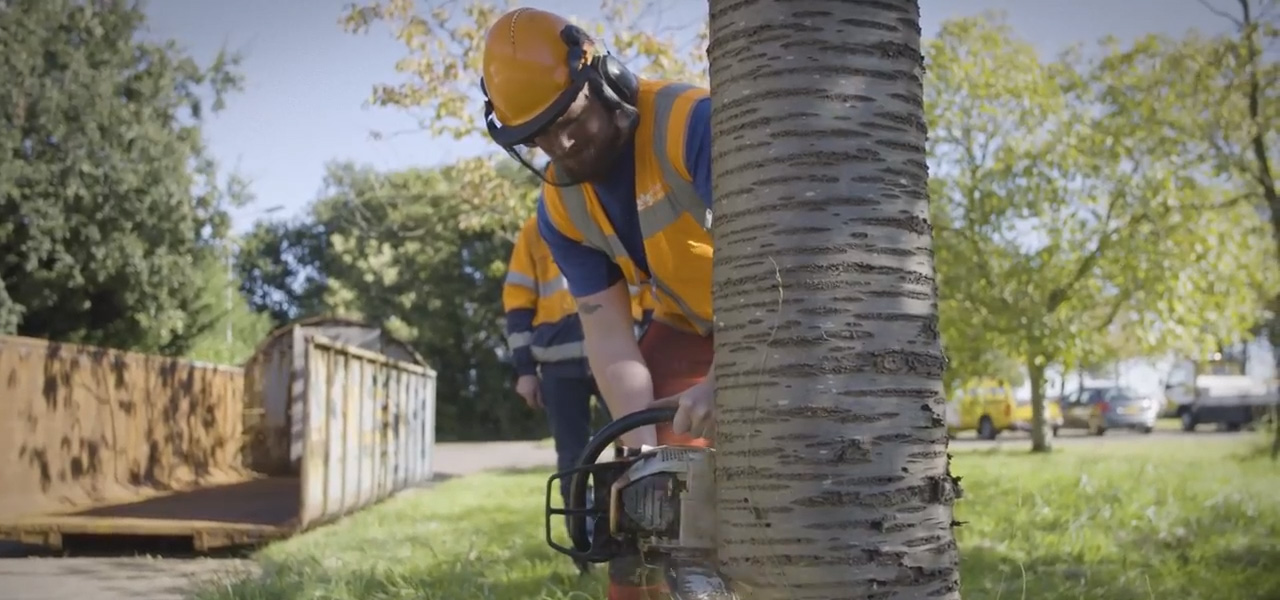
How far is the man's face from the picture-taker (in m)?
2.55

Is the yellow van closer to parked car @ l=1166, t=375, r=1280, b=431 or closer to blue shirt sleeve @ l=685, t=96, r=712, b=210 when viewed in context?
parked car @ l=1166, t=375, r=1280, b=431

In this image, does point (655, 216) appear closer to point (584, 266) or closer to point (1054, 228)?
point (584, 266)

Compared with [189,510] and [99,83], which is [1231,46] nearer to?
[189,510]

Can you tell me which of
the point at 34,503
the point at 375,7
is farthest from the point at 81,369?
the point at 375,7

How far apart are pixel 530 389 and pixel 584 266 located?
2593mm

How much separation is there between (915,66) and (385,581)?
9.96 feet

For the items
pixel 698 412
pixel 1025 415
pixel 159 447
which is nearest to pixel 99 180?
pixel 159 447

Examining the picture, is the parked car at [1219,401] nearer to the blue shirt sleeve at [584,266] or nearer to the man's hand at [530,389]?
the man's hand at [530,389]

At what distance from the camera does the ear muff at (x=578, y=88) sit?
250 cm

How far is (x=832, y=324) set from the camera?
1588 mm

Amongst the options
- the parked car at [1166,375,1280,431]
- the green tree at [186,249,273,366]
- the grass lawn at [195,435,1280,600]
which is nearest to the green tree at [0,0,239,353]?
the green tree at [186,249,273,366]

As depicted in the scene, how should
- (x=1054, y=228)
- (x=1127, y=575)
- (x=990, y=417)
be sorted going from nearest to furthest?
1. (x=1127, y=575)
2. (x=1054, y=228)
3. (x=990, y=417)

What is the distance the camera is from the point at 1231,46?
32.0 ft

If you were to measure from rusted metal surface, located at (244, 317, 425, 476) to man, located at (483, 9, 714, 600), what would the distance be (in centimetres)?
1025
